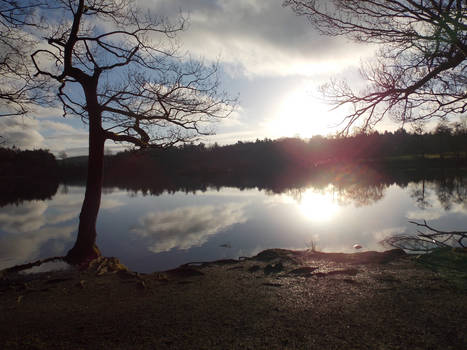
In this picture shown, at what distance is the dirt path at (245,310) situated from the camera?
318 centimetres

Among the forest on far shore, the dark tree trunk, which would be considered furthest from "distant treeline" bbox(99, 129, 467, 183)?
the dark tree trunk

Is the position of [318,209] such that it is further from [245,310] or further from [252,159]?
[252,159]

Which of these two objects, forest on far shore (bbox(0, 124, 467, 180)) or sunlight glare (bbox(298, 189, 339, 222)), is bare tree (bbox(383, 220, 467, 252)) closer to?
sunlight glare (bbox(298, 189, 339, 222))

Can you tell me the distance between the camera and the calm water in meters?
11.1

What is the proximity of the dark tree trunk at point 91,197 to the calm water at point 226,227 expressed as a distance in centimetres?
198

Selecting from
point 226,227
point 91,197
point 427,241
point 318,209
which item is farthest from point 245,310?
point 318,209

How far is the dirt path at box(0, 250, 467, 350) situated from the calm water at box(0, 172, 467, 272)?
14.0ft

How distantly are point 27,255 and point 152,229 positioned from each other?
18.4ft

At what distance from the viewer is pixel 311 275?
559cm

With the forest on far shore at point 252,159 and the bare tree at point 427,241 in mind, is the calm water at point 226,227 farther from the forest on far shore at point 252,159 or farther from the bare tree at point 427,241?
the forest on far shore at point 252,159

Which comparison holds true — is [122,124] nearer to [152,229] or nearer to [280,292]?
[280,292]

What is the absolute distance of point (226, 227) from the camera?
1516 cm

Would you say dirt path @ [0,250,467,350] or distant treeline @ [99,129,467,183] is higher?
distant treeline @ [99,129,467,183]

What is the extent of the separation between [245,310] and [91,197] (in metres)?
5.83
